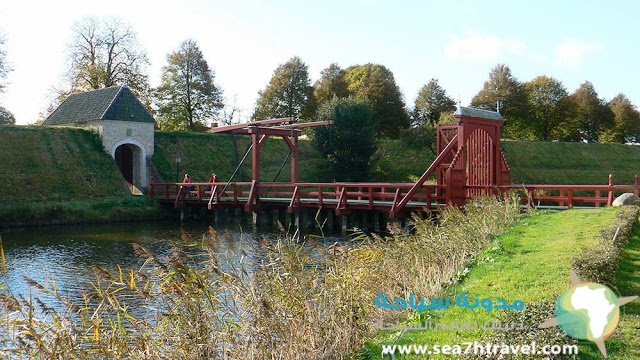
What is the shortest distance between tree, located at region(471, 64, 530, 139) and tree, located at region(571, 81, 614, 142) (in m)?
5.67

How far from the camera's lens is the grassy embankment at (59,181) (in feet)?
69.7

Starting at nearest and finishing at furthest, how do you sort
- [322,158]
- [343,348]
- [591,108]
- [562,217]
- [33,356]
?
[33,356], [343,348], [562,217], [322,158], [591,108]

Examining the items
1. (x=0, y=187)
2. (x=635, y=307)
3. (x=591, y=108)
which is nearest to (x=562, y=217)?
(x=635, y=307)

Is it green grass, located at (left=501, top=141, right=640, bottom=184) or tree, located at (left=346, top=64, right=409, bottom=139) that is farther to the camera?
tree, located at (left=346, top=64, right=409, bottom=139)

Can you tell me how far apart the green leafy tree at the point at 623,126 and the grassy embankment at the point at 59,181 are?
40.1 metres

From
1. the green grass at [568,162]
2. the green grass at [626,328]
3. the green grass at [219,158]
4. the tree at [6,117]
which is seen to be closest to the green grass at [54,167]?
the green grass at [219,158]

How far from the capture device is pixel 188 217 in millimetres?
24828

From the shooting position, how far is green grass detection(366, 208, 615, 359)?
5.09m

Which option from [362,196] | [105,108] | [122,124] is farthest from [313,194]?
[105,108]

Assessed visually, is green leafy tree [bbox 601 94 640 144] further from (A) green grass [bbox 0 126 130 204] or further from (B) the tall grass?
(B) the tall grass

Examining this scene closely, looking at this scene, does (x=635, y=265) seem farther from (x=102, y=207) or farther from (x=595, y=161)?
(x=595, y=161)

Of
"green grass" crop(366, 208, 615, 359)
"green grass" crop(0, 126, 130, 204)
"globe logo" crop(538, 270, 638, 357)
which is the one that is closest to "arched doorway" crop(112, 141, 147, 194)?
"green grass" crop(0, 126, 130, 204)

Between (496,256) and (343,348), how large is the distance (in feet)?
11.9

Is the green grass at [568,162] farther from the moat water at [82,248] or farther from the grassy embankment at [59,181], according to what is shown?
the grassy embankment at [59,181]
